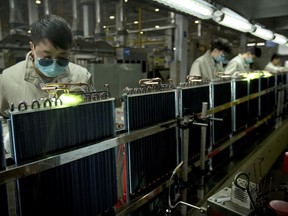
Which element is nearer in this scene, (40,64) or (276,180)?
Result: (40,64)

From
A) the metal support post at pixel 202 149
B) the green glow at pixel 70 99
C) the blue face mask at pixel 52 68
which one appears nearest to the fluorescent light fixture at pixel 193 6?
the metal support post at pixel 202 149

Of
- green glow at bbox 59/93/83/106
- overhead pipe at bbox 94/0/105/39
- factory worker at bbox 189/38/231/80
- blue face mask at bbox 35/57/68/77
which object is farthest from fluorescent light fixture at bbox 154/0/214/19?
overhead pipe at bbox 94/0/105/39

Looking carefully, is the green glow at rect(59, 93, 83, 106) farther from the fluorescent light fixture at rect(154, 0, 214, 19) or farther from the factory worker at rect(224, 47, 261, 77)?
the factory worker at rect(224, 47, 261, 77)

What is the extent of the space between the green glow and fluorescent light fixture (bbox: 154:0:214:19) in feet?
4.19

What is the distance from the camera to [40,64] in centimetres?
125

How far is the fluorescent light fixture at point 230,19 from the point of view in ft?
8.98

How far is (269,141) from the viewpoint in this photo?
3.02 metres

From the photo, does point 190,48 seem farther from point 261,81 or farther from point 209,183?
point 209,183

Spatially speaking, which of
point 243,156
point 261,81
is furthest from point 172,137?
point 261,81

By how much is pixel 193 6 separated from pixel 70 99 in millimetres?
1769

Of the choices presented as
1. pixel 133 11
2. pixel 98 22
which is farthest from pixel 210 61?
pixel 98 22

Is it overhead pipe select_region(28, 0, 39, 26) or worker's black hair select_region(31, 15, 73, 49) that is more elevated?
overhead pipe select_region(28, 0, 39, 26)

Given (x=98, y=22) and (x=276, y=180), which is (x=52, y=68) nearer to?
(x=98, y=22)

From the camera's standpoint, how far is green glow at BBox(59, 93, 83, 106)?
977mm
